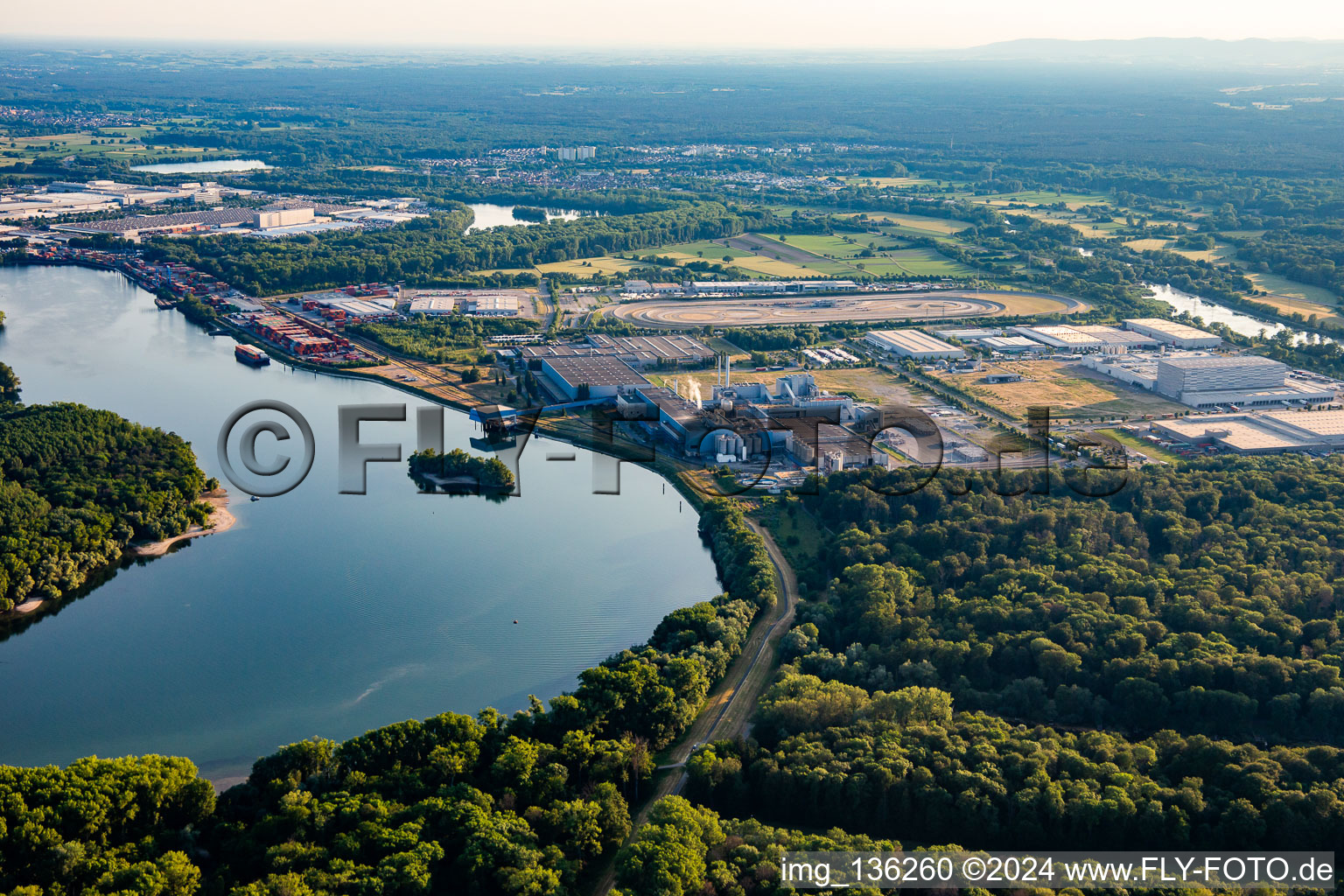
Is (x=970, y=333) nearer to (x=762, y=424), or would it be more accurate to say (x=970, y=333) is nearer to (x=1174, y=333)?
(x=1174, y=333)

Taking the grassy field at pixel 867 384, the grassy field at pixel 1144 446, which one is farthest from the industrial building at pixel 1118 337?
the grassy field at pixel 1144 446

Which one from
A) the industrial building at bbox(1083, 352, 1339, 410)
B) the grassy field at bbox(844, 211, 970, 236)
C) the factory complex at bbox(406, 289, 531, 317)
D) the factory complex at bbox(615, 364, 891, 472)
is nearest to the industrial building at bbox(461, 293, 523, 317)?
the factory complex at bbox(406, 289, 531, 317)

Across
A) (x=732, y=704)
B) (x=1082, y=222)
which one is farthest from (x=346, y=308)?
(x=1082, y=222)

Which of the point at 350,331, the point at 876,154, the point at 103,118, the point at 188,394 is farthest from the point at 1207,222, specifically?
the point at 103,118

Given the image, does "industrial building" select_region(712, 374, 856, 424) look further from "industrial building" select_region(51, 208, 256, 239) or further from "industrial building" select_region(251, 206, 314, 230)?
"industrial building" select_region(51, 208, 256, 239)

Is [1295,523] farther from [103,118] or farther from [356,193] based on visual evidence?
[103,118]

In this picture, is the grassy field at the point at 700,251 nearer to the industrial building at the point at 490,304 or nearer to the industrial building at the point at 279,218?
the industrial building at the point at 490,304
